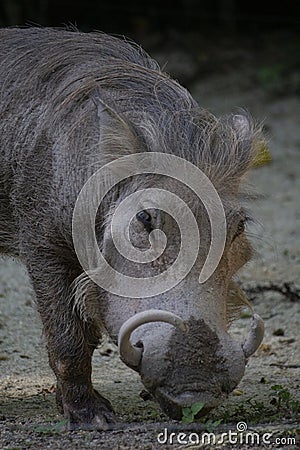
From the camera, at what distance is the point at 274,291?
20.0 ft

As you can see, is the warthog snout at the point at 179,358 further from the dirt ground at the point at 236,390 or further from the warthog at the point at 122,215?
the dirt ground at the point at 236,390

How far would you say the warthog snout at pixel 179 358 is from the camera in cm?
322

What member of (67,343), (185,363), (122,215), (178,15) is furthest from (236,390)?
(178,15)

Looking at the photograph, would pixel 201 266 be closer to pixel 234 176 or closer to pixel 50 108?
pixel 234 176

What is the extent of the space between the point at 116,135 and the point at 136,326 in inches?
32.4

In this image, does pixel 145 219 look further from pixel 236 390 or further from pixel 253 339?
pixel 236 390

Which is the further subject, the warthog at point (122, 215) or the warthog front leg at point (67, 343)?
the warthog front leg at point (67, 343)

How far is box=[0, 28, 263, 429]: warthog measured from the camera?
10.8 ft

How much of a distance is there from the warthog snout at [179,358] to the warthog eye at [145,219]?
1.30 ft

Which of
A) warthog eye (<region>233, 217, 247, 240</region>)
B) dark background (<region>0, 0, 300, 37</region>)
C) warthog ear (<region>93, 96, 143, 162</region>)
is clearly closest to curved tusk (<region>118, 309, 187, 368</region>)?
warthog eye (<region>233, 217, 247, 240</region>)

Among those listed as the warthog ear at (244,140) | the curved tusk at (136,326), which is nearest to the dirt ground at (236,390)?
the warthog ear at (244,140)

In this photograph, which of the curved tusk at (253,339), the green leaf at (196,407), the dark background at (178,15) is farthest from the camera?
the dark background at (178,15)

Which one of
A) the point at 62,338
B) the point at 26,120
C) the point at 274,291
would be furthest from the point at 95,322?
the point at 274,291

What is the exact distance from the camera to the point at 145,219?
358 cm
